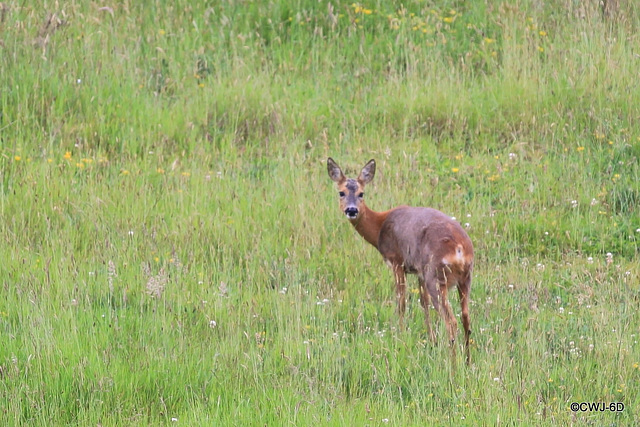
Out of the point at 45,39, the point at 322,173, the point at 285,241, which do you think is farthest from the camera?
the point at 45,39

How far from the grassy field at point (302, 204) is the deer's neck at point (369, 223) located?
7.0 inches

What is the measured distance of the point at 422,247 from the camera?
664 centimetres

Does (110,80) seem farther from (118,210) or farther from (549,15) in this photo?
(549,15)

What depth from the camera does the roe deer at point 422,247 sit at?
6312mm

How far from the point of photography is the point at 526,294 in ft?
22.2

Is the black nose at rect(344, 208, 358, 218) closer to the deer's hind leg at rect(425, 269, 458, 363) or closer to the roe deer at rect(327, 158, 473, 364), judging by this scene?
the roe deer at rect(327, 158, 473, 364)

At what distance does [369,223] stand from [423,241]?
3.41 ft

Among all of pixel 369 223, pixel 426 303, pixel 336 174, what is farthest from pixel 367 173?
pixel 426 303

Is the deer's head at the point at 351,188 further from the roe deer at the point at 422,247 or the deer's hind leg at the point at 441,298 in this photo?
the deer's hind leg at the point at 441,298

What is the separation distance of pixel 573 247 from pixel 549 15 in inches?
168

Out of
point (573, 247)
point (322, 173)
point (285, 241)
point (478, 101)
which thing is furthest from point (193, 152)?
point (573, 247)

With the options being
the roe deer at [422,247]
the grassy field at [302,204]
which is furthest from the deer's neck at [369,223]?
the grassy field at [302,204]

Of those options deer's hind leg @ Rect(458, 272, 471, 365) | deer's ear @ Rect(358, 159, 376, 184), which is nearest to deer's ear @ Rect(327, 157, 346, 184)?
deer's ear @ Rect(358, 159, 376, 184)

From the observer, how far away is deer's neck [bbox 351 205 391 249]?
24.9 ft
